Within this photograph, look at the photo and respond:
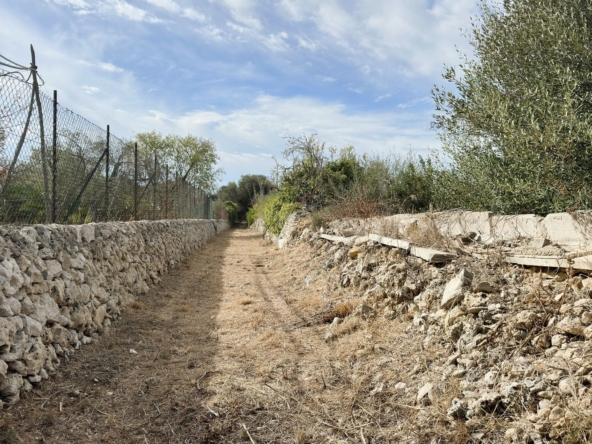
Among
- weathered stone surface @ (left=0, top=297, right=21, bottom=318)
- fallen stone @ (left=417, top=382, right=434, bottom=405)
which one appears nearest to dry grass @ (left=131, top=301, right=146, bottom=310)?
weathered stone surface @ (left=0, top=297, right=21, bottom=318)

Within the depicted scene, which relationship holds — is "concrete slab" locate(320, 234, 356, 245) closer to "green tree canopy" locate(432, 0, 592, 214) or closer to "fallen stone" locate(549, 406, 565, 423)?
"green tree canopy" locate(432, 0, 592, 214)

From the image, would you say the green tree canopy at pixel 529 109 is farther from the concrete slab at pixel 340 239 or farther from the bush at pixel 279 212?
the bush at pixel 279 212

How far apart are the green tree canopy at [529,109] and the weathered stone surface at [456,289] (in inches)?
59.5

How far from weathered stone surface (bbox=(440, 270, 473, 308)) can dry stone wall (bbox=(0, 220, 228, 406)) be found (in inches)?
155

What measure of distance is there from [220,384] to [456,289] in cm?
249

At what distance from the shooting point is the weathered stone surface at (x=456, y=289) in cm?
424

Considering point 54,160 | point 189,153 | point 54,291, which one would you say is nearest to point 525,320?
point 54,291

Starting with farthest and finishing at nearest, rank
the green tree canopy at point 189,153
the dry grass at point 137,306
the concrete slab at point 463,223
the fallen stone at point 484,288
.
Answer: the green tree canopy at point 189,153, the dry grass at point 137,306, the concrete slab at point 463,223, the fallen stone at point 484,288

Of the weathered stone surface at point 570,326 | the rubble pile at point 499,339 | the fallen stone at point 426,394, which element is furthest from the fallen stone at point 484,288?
the fallen stone at point 426,394

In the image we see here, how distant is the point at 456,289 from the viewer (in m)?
4.29

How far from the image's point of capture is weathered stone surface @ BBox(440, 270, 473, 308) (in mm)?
4242

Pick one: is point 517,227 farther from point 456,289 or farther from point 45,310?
point 45,310

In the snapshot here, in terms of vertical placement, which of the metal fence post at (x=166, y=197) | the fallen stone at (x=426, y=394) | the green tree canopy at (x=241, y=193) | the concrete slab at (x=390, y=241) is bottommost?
the fallen stone at (x=426, y=394)

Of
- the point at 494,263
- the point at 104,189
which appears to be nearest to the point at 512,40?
the point at 494,263
